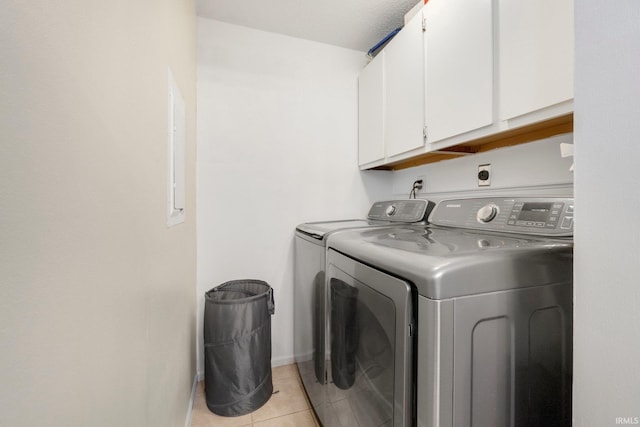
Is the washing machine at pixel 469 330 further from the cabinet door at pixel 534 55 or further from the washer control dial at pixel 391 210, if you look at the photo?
the washer control dial at pixel 391 210

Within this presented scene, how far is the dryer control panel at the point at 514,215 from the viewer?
847 millimetres

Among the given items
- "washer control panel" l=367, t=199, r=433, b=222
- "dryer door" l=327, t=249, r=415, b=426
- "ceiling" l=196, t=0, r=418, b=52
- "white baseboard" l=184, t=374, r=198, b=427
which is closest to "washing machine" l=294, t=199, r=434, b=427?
"washer control panel" l=367, t=199, r=433, b=222

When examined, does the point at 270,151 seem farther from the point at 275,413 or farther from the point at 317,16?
the point at 275,413

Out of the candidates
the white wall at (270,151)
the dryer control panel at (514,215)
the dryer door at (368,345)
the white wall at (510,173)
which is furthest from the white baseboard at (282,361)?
the white wall at (510,173)

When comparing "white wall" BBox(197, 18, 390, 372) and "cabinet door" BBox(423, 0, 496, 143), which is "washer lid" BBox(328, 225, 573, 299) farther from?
"white wall" BBox(197, 18, 390, 372)

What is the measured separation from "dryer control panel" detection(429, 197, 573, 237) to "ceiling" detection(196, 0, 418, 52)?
142 centimetres

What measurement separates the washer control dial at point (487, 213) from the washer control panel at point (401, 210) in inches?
17.2

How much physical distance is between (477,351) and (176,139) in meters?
1.36

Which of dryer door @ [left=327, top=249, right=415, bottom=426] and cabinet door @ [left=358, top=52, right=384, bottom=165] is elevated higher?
cabinet door @ [left=358, top=52, right=384, bottom=165]

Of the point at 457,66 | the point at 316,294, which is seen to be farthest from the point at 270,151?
the point at 457,66

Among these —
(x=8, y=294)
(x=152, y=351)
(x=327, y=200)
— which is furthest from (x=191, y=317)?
(x=8, y=294)

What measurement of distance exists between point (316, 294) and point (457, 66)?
137cm

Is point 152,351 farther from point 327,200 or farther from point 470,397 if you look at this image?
point 327,200

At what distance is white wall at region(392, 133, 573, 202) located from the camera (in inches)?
44.5
